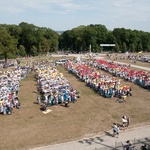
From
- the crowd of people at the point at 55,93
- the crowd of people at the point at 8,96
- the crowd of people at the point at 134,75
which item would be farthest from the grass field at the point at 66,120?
the crowd of people at the point at 134,75

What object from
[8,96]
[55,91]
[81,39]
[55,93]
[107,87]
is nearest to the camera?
[8,96]

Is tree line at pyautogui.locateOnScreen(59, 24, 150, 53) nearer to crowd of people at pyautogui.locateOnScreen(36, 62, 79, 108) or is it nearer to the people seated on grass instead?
the people seated on grass

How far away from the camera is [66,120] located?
18844 mm

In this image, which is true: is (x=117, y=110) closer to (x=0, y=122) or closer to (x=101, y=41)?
(x=0, y=122)

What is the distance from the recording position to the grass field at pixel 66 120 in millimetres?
15734

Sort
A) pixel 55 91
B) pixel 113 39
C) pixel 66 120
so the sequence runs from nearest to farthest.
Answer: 1. pixel 66 120
2. pixel 55 91
3. pixel 113 39

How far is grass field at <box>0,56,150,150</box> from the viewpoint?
1573cm

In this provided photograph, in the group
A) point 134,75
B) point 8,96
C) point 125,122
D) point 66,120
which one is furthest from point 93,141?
point 134,75

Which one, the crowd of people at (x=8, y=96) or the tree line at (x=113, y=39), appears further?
the tree line at (x=113, y=39)

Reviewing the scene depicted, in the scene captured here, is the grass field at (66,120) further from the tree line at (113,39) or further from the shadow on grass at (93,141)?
the tree line at (113,39)

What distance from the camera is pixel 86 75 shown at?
3378cm

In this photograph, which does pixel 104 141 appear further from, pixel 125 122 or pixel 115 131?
pixel 125 122

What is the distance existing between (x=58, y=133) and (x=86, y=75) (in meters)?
18.1

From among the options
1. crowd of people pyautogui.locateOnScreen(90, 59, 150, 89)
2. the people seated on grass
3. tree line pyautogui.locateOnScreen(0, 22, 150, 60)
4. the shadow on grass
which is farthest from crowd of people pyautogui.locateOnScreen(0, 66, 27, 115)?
tree line pyautogui.locateOnScreen(0, 22, 150, 60)
